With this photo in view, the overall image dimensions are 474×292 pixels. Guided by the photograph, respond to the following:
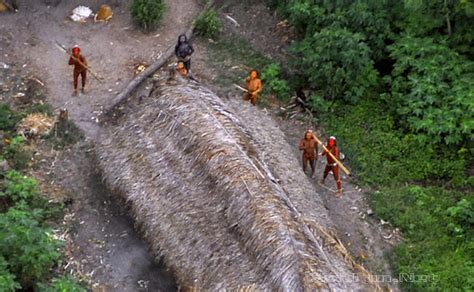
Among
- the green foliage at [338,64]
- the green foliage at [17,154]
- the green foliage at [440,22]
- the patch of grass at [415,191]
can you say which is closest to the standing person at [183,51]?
the green foliage at [338,64]

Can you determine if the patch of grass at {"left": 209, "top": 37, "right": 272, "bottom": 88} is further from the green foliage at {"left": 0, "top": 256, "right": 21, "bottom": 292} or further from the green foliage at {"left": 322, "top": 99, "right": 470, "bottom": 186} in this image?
the green foliage at {"left": 0, "top": 256, "right": 21, "bottom": 292}

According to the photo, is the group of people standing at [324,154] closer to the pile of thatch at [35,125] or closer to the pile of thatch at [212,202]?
the pile of thatch at [212,202]

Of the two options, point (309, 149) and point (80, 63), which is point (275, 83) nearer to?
point (309, 149)

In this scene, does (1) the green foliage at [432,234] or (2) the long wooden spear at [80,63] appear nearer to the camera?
(1) the green foliage at [432,234]

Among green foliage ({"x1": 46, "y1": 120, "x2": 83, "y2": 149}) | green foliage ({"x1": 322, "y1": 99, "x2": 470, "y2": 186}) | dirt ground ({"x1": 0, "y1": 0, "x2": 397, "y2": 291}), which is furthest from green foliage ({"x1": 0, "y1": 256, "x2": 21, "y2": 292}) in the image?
green foliage ({"x1": 322, "y1": 99, "x2": 470, "y2": 186})

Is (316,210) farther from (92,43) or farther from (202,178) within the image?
(92,43)

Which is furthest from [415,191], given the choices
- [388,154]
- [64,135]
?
[64,135]

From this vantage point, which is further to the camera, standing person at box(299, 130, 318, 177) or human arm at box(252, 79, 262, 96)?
human arm at box(252, 79, 262, 96)
